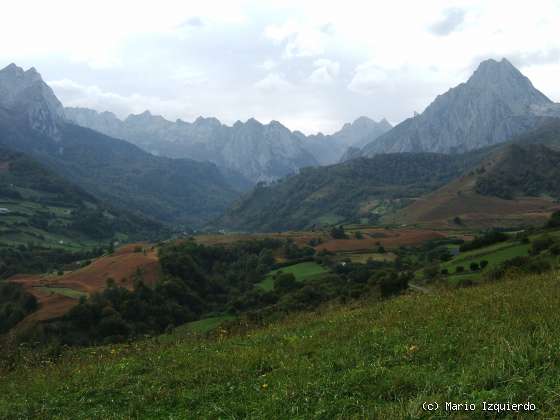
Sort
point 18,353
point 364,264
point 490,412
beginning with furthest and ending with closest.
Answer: point 364,264
point 18,353
point 490,412

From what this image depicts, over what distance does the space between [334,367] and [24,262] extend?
622ft

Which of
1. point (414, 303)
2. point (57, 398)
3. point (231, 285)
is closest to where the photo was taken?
point (57, 398)

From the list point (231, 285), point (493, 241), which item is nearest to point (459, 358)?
point (493, 241)

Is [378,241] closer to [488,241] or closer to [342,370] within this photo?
[488,241]

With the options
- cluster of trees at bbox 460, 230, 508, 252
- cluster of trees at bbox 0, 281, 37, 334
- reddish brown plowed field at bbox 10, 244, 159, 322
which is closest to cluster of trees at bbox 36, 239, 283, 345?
reddish brown plowed field at bbox 10, 244, 159, 322

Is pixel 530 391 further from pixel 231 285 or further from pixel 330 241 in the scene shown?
pixel 330 241

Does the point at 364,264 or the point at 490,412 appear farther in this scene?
the point at 364,264

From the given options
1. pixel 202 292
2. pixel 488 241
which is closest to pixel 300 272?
pixel 202 292

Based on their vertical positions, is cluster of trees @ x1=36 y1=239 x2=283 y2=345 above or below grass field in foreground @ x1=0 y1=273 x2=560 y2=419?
below

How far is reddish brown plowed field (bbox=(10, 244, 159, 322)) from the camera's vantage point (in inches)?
3890

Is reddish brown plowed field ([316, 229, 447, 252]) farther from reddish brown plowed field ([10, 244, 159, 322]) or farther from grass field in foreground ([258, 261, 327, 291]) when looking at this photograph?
reddish brown plowed field ([10, 244, 159, 322])

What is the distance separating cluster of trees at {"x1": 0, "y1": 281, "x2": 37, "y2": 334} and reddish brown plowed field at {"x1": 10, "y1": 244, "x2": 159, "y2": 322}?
2.36m

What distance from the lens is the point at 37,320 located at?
8525cm

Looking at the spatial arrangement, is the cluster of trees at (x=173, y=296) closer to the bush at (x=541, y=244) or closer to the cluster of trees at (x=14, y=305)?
the cluster of trees at (x=14, y=305)
